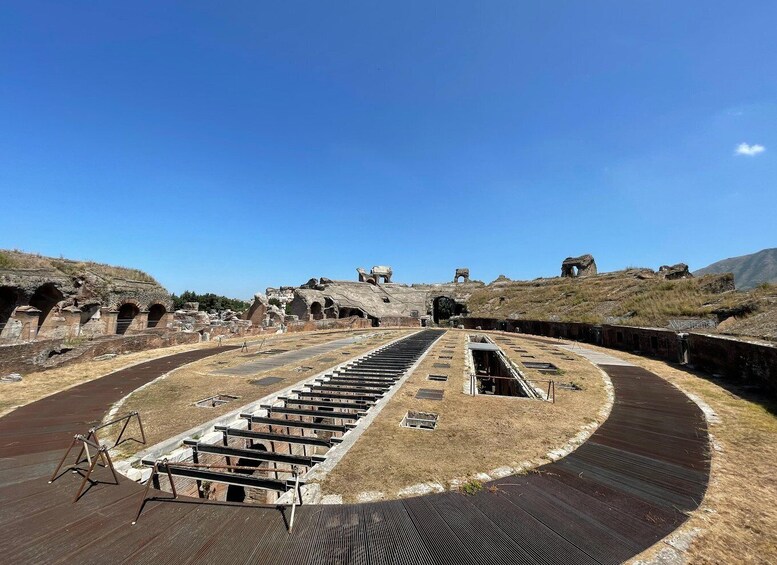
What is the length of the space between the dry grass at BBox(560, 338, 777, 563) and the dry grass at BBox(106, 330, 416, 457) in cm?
864

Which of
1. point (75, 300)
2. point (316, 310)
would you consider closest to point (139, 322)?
point (75, 300)

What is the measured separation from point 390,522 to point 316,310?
41.9 meters

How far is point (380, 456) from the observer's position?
6.03 metres

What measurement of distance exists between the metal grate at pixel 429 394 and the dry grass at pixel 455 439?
0.21 meters

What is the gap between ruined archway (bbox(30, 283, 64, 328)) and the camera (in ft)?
79.2

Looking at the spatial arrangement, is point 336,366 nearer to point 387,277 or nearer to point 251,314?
point 251,314

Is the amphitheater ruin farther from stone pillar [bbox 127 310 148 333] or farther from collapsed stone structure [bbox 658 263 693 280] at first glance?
collapsed stone structure [bbox 658 263 693 280]

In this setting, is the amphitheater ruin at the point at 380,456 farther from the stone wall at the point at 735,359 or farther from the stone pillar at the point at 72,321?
the stone pillar at the point at 72,321

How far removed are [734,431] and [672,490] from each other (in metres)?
4.12

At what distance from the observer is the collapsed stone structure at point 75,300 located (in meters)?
21.2

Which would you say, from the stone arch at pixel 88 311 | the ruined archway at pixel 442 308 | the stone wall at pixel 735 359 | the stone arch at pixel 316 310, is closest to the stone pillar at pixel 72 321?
the stone arch at pixel 88 311

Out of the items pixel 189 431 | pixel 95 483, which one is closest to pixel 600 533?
pixel 95 483

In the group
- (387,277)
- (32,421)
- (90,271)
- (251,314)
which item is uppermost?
(387,277)

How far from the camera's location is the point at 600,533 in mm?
3938
